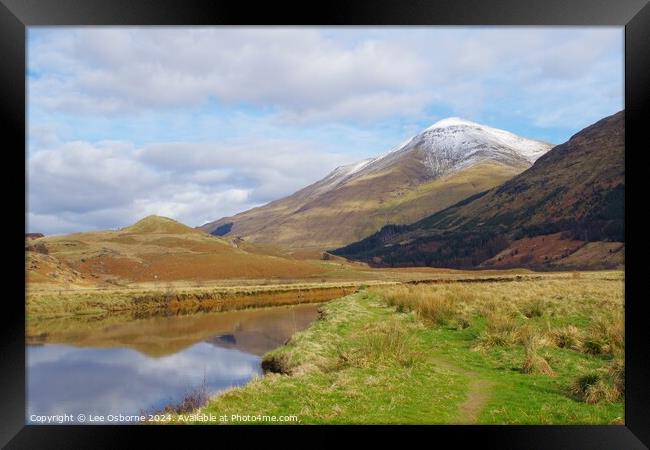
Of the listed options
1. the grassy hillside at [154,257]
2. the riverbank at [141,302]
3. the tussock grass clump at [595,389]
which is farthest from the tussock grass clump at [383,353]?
the grassy hillside at [154,257]

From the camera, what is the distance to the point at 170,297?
111ft

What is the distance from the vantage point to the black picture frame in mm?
5703

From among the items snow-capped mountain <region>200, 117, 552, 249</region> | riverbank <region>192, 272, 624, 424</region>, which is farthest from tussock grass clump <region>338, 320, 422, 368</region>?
snow-capped mountain <region>200, 117, 552, 249</region>

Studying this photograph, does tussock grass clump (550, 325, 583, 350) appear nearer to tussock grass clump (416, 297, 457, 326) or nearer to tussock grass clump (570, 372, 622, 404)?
tussock grass clump (570, 372, 622, 404)

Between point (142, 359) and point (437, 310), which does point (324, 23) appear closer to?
point (437, 310)

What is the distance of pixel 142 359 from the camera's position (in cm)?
1596

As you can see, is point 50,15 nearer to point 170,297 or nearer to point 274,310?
point 274,310

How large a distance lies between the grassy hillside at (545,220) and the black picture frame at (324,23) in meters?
62.0

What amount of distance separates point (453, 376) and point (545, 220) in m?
80.1

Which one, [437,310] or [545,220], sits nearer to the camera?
[437,310]

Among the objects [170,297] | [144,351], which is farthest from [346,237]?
[144,351]

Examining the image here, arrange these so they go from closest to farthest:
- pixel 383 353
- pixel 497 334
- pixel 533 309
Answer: pixel 383 353 → pixel 497 334 → pixel 533 309

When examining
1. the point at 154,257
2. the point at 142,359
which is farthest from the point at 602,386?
the point at 154,257

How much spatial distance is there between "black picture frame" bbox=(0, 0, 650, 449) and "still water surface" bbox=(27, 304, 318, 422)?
4.78 meters
